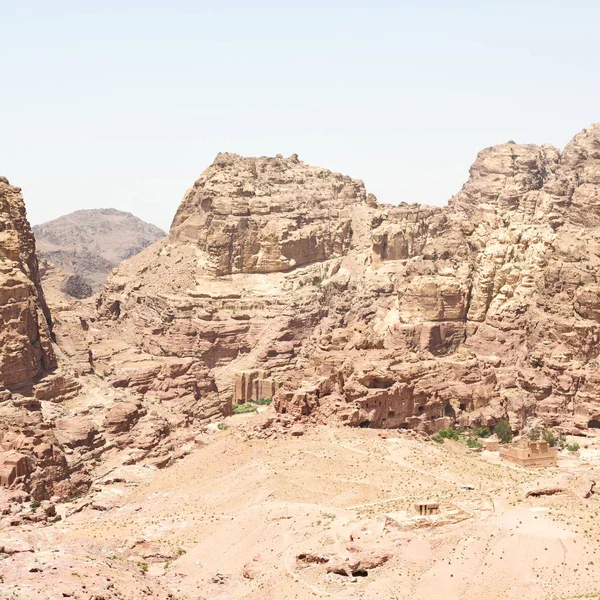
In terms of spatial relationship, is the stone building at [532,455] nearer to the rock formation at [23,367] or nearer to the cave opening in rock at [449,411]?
the cave opening in rock at [449,411]

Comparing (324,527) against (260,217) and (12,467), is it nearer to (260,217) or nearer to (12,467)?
(12,467)

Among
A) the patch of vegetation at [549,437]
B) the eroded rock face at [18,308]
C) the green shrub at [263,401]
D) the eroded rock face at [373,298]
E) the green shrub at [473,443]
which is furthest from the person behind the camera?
the green shrub at [263,401]

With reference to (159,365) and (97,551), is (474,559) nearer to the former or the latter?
(97,551)

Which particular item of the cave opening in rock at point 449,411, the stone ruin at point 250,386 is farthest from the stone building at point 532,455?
the stone ruin at point 250,386

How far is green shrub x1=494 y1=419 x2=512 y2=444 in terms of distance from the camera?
93.0 m

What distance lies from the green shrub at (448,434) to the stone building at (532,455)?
169 inches

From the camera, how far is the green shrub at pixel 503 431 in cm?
9300

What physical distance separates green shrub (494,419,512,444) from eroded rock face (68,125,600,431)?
1.01 metres

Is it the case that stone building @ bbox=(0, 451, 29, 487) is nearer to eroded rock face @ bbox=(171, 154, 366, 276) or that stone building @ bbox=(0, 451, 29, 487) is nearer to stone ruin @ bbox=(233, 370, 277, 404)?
stone ruin @ bbox=(233, 370, 277, 404)

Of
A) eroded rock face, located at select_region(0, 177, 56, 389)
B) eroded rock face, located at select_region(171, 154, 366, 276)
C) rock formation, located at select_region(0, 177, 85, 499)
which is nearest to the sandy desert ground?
rock formation, located at select_region(0, 177, 85, 499)

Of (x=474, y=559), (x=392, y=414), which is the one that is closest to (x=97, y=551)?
(x=474, y=559)

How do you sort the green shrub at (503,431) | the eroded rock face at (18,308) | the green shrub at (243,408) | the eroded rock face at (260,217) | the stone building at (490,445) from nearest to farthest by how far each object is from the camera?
the stone building at (490,445)
the green shrub at (503,431)
the eroded rock face at (18,308)
the green shrub at (243,408)
the eroded rock face at (260,217)

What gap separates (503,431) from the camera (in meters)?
93.9

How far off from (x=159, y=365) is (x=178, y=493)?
32.5 metres
